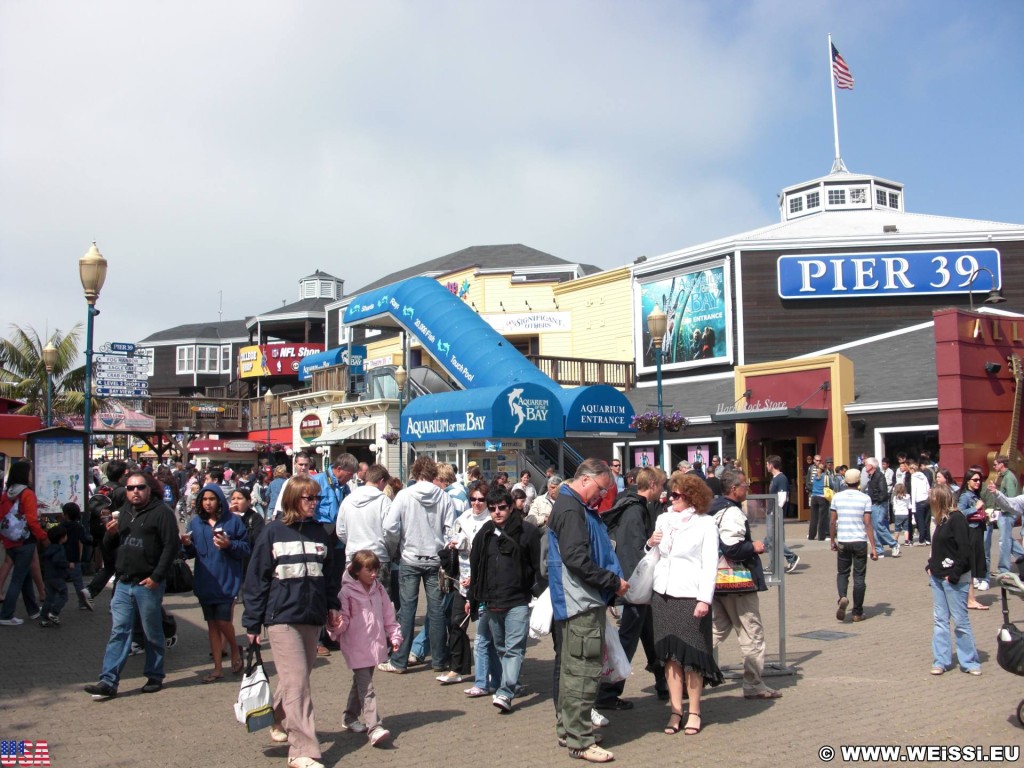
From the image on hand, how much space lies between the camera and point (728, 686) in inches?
309

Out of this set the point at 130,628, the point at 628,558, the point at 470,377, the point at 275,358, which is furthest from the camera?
the point at 275,358

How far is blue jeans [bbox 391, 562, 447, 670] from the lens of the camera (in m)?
8.30

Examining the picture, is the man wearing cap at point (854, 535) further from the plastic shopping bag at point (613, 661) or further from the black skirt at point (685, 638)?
the plastic shopping bag at point (613, 661)

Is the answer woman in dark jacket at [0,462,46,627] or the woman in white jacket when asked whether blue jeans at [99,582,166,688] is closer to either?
woman in dark jacket at [0,462,46,627]

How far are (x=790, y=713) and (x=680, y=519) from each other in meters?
1.71

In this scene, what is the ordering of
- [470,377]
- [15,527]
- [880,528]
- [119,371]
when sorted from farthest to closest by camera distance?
[470,377] < [880,528] < [119,371] < [15,527]

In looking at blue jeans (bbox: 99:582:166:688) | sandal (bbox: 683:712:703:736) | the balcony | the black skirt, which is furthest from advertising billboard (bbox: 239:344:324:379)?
sandal (bbox: 683:712:703:736)

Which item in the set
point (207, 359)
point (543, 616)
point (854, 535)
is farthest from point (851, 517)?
point (207, 359)

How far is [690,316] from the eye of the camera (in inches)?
1118

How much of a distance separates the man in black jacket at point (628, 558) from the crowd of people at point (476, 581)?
0.01 meters

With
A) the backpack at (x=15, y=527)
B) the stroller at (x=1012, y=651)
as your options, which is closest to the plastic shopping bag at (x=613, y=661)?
the stroller at (x=1012, y=651)

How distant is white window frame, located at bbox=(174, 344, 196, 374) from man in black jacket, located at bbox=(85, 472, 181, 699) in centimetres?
5660

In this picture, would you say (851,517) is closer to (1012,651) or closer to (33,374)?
(1012,651)

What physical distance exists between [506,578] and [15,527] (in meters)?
6.26
